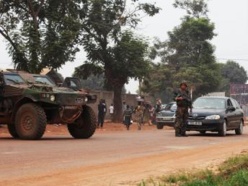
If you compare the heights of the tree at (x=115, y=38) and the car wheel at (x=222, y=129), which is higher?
the tree at (x=115, y=38)

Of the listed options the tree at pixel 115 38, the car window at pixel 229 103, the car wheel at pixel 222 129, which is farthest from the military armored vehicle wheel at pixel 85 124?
the tree at pixel 115 38

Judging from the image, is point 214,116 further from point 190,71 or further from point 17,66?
point 190,71

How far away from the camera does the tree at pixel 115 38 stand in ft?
99.9

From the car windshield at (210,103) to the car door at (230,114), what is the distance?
0.26m

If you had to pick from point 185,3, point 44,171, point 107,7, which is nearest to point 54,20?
point 107,7

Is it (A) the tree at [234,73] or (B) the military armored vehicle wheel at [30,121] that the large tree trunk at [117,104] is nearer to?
(B) the military armored vehicle wheel at [30,121]

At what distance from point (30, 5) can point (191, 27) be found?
26797 mm

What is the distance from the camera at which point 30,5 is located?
23609 millimetres

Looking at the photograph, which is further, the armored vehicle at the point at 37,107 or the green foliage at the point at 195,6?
the green foliage at the point at 195,6

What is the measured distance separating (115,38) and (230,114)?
14.6 m

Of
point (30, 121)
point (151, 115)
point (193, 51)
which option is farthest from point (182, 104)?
point (193, 51)

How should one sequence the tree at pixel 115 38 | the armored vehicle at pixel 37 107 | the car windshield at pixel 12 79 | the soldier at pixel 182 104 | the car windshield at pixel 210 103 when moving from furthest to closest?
the tree at pixel 115 38
the car windshield at pixel 210 103
the soldier at pixel 182 104
the car windshield at pixel 12 79
the armored vehicle at pixel 37 107

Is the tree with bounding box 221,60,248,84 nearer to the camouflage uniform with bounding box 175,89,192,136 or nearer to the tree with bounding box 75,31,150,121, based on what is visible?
the tree with bounding box 75,31,150,121

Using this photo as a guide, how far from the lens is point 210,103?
717 inches
